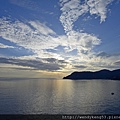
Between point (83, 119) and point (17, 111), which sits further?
point (17, 111)

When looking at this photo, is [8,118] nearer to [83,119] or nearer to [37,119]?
[37,119]

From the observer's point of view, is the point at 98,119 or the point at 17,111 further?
the point at 17,111

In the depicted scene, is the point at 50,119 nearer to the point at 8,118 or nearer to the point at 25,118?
the point at 25,118

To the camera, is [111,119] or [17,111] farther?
[17,111]

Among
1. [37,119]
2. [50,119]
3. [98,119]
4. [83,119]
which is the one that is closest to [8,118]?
[37,119]

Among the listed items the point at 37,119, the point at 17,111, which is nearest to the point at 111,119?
the point at 37,119

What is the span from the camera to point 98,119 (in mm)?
43250

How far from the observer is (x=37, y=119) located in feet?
135

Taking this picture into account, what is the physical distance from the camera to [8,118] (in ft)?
135

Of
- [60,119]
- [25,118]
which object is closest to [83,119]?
[60,119]

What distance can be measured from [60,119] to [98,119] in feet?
33.7

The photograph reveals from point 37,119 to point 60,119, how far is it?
589 cm

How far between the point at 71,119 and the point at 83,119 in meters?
3.10

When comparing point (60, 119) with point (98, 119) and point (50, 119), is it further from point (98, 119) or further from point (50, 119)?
point (98, 119)
